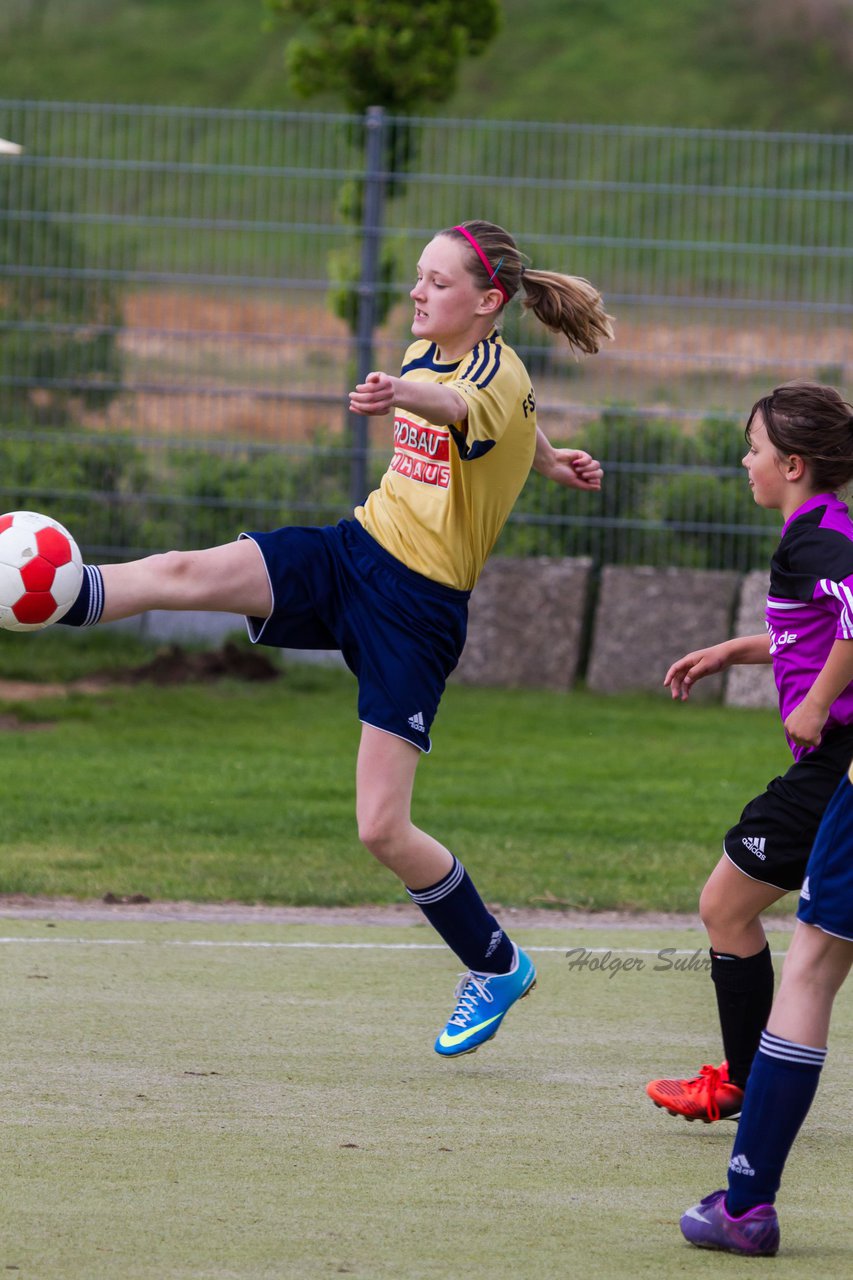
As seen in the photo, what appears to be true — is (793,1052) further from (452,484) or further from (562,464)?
(562,464)

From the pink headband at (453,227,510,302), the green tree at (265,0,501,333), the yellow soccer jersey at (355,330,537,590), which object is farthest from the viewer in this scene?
the green tree at (265,0,501,333)

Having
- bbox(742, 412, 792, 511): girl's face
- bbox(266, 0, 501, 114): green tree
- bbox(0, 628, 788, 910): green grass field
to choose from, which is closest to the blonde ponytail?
bbox(742, 412, 792, 511): girl's face

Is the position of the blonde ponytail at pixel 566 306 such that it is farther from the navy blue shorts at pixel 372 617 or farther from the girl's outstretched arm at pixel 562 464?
the navy blue shorts at pixel 372 617

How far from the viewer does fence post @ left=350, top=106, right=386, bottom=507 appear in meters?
11.8

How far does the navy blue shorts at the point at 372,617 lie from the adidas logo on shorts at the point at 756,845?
38.9 inches

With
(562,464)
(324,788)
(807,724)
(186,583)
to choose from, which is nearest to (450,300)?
(562,464)

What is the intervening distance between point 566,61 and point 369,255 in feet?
145

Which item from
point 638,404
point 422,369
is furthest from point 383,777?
point 638,404

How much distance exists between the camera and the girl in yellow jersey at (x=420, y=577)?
4.61 metres

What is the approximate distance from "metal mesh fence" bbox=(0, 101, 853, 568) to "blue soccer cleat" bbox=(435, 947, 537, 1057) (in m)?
7.06

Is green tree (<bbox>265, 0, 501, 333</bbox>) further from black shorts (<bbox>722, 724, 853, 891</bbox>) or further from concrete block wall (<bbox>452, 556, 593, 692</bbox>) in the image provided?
black shorts (<bbox>722, 724, 853, 891</bbox>)

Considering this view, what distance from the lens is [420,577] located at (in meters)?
4.76

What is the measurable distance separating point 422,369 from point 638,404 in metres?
6.98

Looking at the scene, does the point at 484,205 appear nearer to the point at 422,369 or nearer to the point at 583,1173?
the point at 422,369
